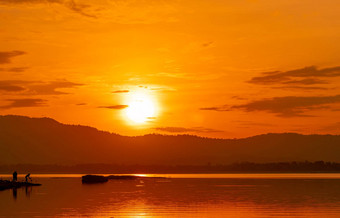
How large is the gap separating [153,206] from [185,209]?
19.1 ft

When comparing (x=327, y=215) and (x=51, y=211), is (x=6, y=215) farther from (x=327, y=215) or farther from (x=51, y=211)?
(x=327, y=215)

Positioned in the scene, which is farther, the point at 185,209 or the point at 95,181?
the point at 95,181

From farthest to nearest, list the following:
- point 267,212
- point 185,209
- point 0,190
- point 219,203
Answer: point 0,190
point 219,203
point 185,209
point 267,212

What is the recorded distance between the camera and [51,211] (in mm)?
75062

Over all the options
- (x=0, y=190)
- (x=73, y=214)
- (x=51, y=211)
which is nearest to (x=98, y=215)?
(x=73, y=214)

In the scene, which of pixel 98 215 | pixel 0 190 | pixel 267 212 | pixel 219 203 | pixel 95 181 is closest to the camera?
pixel 98 215

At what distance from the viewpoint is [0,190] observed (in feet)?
433

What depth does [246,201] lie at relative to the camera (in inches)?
3661

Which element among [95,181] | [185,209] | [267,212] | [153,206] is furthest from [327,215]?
[95,181]

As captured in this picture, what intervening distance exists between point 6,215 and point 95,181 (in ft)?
412

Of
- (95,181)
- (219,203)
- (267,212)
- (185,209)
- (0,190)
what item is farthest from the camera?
(95,181)

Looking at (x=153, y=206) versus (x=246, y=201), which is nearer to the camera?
(x=153, y=206)

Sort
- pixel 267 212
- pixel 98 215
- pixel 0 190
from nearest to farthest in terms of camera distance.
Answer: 1. pixel 98 215
2. pixel 267 212
3. pixel 0 190

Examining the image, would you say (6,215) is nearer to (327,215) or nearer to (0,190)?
(327,215)
